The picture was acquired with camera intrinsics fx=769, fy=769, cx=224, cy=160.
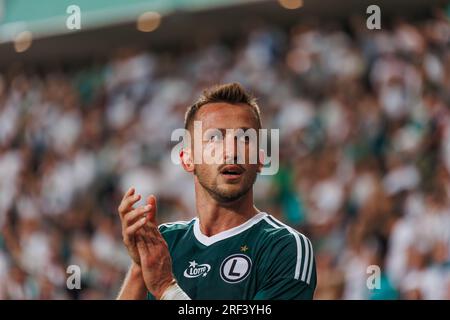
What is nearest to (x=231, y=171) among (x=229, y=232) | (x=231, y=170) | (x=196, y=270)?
(x=231, y=170)

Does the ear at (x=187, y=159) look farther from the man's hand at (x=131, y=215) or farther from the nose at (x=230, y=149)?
the man's hand at (x=131, y=215)

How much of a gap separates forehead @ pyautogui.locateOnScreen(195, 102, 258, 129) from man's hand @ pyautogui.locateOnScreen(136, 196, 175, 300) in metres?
0.41

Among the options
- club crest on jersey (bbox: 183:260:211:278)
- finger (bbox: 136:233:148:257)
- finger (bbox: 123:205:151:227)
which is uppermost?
finger (bbox: 123:205:151:227)

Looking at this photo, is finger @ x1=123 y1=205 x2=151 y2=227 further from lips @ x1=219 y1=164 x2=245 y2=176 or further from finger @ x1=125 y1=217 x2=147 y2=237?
lips @ x1=219 y1=164 x2=245 y2=176

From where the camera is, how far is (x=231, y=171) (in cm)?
262

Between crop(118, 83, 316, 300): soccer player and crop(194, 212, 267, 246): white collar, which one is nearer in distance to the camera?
crop(118, 83, 316, 300): soccer player

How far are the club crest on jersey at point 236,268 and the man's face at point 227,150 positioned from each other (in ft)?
0.68

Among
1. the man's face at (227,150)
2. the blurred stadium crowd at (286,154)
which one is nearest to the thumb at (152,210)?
the man's face at (227,150)

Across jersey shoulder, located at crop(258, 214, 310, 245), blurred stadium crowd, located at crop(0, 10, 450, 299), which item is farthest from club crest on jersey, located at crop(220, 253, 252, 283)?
blurred stadium crowd, located at crop(0, 10, 450, 299)

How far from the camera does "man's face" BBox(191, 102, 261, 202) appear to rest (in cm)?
261

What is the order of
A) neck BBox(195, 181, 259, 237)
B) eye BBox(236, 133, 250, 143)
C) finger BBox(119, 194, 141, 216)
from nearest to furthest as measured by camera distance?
finger BBox(119, 194, 141, 216), eye BBox(236, 133, 250, 143), neck BBox(195, 181, 259, 237)

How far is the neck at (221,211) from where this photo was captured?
2729 mm

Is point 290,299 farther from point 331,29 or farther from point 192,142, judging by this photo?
point 331,29

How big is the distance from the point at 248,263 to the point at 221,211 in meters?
0.23
